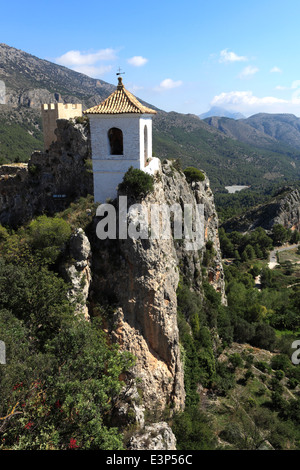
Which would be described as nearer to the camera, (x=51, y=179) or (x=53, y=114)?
(x=51, y=179)

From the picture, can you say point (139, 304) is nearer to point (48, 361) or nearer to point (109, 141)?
point (48, 361)

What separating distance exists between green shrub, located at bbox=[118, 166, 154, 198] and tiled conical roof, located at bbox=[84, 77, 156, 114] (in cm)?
346

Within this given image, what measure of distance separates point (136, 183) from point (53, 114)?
15.2 m

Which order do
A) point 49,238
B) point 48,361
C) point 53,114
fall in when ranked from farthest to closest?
point 53,114
point 49,238
point 48,361

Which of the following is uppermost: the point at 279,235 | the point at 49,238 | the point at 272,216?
the point at 49,238

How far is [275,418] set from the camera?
97.7 ft

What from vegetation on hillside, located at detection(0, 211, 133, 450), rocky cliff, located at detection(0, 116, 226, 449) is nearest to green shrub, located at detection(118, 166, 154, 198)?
rocky cliff, located at detection(0, 116, 226, 449)

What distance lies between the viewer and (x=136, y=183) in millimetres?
18281

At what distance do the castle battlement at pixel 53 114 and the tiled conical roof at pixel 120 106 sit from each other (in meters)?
10.3

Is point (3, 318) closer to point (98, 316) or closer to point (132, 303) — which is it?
point (98, 316)

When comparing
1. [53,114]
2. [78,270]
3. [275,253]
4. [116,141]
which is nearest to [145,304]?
[78,270]

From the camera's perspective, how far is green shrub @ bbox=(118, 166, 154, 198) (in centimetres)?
1823

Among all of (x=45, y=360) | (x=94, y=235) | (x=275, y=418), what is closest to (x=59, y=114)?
(x=94, y=235)

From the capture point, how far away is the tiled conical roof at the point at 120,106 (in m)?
18.7
